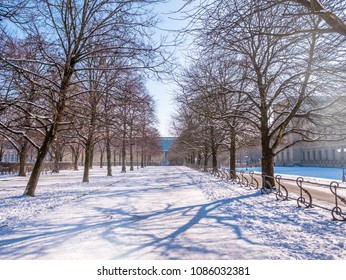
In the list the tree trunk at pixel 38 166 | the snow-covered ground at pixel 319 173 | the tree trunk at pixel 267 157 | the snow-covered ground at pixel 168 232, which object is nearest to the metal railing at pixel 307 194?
the tree trunk at pixel 267 157

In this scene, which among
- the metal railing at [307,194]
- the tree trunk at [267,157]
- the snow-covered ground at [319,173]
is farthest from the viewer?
the snow-covered ground at [319,173]

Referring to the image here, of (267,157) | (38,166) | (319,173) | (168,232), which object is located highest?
(267,157)

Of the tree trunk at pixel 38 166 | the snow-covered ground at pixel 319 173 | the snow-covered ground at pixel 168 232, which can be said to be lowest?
the snow-covered ground at pixel 319 173

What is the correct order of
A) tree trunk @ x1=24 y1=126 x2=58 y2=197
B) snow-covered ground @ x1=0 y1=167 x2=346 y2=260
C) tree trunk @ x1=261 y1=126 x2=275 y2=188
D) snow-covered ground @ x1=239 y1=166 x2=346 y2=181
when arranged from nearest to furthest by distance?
snow-covered ground @ x1=0 y1=167 x2=346 y2=260 → tree trunk @ x1=24 y1=126 x2=58 y2=197 → tree trunk @ x1=261 y1=126 x2=275 y2=188 → snow-covered ground @ x1=239 y1=166 x2=346 y2=181

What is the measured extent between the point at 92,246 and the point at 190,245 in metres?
1.81

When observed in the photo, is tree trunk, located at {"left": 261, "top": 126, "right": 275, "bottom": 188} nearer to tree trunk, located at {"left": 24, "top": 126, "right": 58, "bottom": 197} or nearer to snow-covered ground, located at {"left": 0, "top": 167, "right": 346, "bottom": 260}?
snow-covered ground, located at {"left": 0, "top": 167, "right": 346, "bottom": 260}

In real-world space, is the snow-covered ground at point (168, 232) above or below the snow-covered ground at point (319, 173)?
above

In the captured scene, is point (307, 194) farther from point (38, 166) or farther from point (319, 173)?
point (319, 173)

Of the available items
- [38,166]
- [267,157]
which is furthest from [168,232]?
[267,157]

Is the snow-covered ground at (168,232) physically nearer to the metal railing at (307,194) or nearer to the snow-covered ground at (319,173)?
the metal railing at (307,194)

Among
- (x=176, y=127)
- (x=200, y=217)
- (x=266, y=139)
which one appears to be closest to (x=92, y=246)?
(x=200, y=217)

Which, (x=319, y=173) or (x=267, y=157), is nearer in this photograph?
(x=267, y=157)

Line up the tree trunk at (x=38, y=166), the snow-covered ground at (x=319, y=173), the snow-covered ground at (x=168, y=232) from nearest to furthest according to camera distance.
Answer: the snow-covered ground at (x=168, y=232)
the tree trunk at (x=38, y=166)
the snow-covered ground at (x=319, y=173)

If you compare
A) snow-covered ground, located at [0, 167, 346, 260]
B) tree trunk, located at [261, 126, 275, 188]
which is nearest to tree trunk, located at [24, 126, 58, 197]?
snow-covered ground, located at [0, 167, 346, 260]
